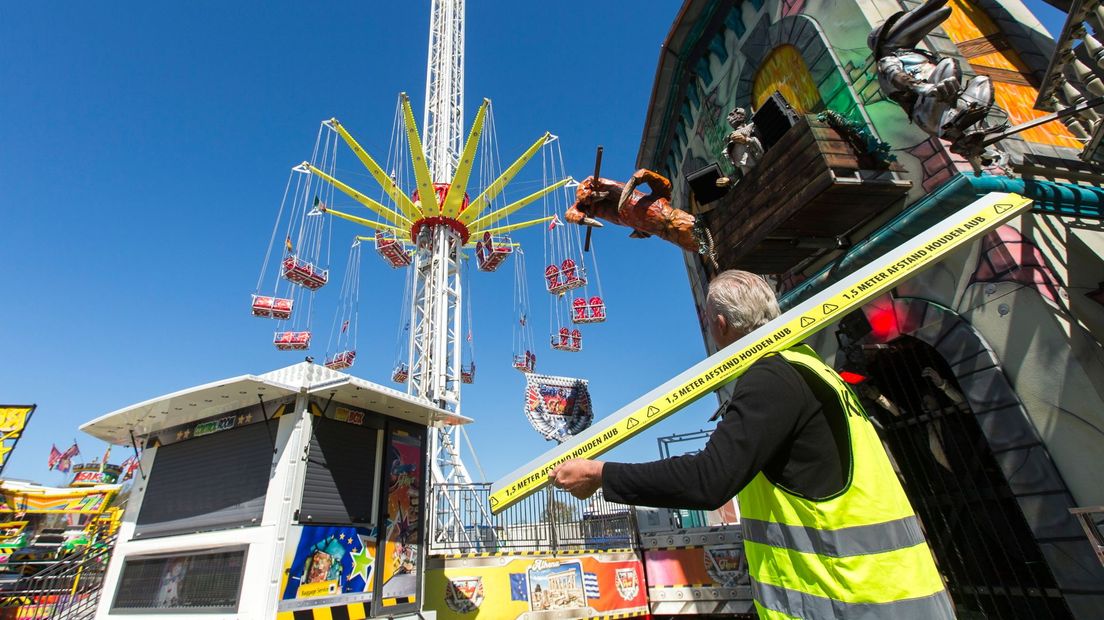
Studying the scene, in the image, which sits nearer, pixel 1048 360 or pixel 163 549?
pixel 1048 360

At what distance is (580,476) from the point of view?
170cm

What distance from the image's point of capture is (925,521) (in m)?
6.30

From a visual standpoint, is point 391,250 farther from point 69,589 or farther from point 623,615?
point 623,615

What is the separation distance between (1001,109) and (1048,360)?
11.6 feet

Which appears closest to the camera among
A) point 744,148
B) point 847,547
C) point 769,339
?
point 847,547

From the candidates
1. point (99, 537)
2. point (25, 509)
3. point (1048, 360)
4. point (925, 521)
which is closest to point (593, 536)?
point (925, 521)

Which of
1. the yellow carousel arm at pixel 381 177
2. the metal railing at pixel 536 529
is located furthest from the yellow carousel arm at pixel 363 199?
the metal railing at pixel 536 529

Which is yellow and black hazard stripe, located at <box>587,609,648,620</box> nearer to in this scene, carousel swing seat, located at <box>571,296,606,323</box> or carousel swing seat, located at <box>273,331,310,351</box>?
carousel swing seat, located at <box>571,296,606,323</box>

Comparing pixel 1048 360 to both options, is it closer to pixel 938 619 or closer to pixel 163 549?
pixel 938 619

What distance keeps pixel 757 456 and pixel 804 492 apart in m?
0.22

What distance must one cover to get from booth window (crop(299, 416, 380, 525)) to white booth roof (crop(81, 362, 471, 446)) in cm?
42

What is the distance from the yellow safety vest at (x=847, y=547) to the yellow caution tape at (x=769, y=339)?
0.54 ft

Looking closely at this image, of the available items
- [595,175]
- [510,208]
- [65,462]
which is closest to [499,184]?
[510,208]

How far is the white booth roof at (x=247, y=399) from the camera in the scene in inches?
251
